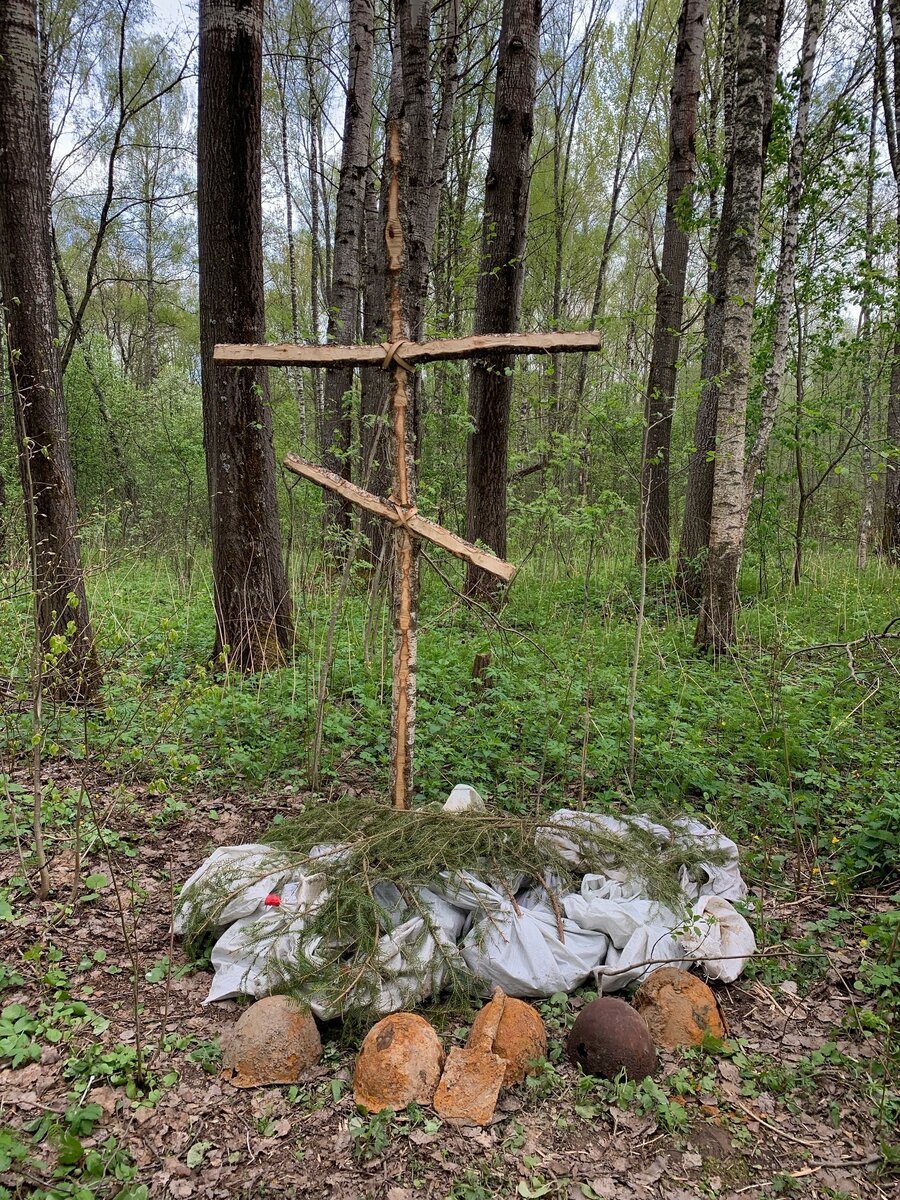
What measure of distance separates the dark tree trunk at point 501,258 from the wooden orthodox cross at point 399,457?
2.34 m

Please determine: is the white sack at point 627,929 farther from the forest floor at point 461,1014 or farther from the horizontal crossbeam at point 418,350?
Result: the horizontal crossbeam at point 418,350

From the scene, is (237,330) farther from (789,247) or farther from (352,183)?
(789,247)

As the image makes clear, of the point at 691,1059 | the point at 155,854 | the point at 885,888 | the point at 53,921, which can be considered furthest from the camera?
the point at 155,854

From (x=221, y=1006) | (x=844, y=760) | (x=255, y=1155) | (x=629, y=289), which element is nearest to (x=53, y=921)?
(x=221, y=1006)

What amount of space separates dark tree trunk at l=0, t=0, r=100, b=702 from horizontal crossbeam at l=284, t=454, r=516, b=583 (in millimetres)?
1659

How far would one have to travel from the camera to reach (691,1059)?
2.30 m

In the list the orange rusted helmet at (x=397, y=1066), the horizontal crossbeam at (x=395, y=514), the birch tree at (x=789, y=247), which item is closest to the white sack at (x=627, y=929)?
the orange rusted helmet at (x=397, y=1066)

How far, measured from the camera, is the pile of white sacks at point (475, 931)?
8.30 ft

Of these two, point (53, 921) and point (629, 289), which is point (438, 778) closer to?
point (53, 921)

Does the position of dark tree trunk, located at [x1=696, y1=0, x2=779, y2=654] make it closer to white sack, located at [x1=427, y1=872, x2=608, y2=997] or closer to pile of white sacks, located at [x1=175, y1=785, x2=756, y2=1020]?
pile of white sacks, located at [x1=175, y1=785, x2=756, y2=1020]

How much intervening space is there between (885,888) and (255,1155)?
277 centimetres

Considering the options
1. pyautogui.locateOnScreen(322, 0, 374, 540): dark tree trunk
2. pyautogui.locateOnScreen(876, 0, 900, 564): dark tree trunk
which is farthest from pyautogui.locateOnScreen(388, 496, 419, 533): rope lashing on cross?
pyautogui.locateOnScreen(876, 0, 900, 564): dark tree trunk

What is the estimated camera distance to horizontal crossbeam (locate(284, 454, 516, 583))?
2.92 m

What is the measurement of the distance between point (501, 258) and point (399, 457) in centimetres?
389
